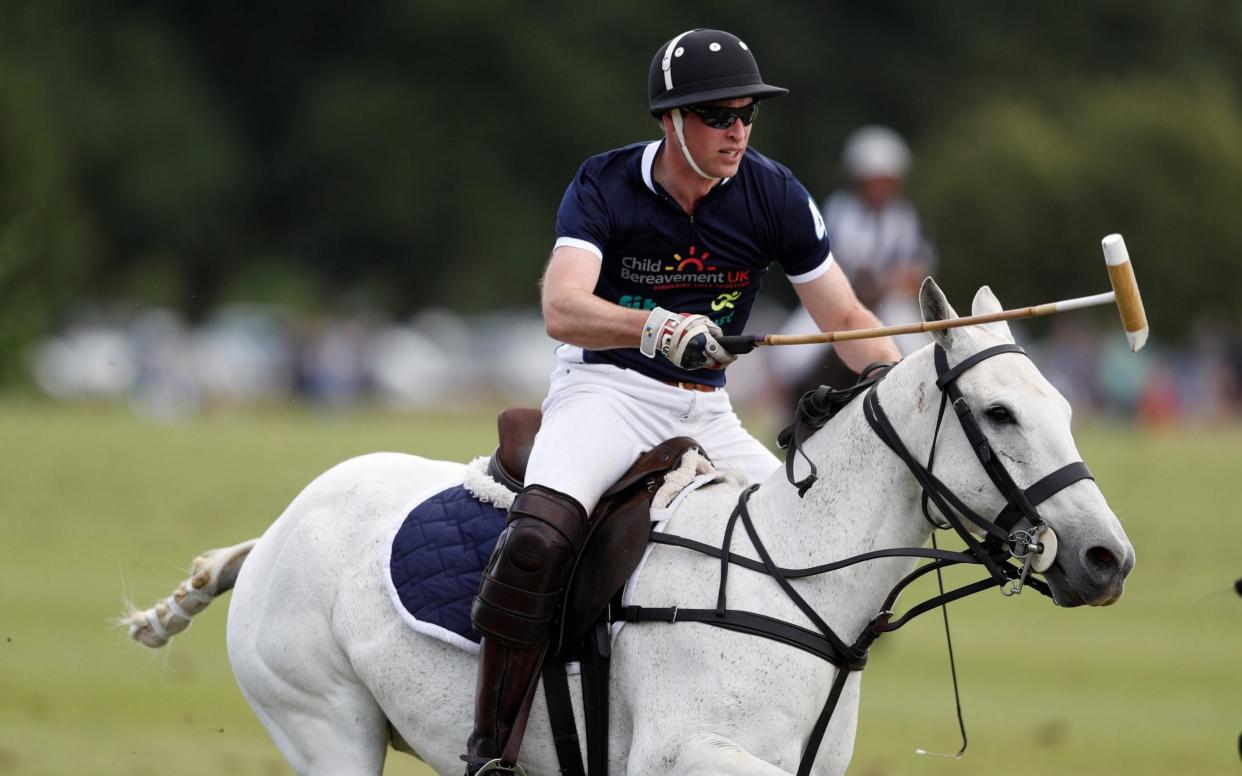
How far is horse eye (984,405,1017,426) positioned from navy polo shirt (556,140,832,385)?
1059 millimetres

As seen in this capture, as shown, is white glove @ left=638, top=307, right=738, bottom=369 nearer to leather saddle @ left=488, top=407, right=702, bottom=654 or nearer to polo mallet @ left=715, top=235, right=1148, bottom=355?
polo mallet @ left=715, top=235, right=1148, bottom=355

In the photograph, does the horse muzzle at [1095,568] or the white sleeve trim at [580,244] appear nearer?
the horse muzzle at [1095,568]

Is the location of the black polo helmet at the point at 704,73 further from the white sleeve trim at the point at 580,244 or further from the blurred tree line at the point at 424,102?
the blurred tree line at the point at 424,102

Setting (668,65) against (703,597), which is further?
(668,65)

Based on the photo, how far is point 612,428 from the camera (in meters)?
5.56

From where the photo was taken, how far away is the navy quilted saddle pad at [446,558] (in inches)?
221

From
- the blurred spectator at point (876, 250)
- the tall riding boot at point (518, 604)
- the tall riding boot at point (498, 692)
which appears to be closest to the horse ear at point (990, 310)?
the tall riding boot at point (518, 604)

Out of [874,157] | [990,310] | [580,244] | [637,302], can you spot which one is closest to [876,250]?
[874,157]

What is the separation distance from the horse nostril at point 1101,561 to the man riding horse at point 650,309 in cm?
116

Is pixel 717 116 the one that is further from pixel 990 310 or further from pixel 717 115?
pixel 990 310

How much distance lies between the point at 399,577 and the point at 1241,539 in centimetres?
1390

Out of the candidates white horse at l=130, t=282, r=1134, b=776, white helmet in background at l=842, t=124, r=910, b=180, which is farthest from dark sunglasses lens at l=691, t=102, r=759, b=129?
white helmet in background at l=842, t=124, r=910, b=180

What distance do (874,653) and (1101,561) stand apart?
8.02 metres

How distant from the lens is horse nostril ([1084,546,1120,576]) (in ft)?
15.3
